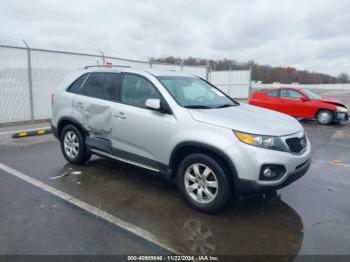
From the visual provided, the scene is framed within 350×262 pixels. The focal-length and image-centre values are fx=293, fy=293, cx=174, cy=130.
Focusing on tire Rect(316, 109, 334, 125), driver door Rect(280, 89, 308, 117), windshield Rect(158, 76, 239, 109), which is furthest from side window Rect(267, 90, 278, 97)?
windshield Rect(158, 76, 239, 109)

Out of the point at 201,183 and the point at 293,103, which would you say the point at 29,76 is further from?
the point at 293,103

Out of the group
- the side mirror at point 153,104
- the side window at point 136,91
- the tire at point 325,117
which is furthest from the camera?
the tire at point 325,117

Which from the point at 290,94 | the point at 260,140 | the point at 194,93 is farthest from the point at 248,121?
the point at 290,94

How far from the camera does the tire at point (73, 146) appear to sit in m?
5.34

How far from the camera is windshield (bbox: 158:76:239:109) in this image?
13.8 ft

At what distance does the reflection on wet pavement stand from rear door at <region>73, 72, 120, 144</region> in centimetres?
87

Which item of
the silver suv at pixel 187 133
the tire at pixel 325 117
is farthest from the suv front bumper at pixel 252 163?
the tire at pixel 325 117

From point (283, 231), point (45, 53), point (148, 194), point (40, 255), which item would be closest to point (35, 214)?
point (40, 255)

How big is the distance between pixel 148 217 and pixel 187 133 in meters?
1.15

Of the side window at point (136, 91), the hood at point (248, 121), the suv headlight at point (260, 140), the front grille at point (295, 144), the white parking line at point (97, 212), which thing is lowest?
the white parking line at point (97, 212)

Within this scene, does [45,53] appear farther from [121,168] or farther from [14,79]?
[121,168]

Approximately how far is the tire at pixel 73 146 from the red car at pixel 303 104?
931 cm

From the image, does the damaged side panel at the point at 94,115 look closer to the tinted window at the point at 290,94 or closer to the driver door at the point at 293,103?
the driver door at the point at 293,103

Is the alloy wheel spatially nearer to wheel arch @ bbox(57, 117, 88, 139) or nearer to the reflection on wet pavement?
the reflection on wet pavement
